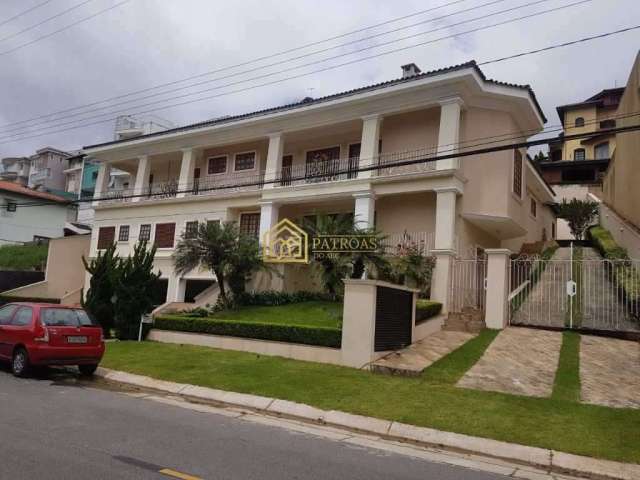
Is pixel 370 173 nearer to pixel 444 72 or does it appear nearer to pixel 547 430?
pixel 444 72

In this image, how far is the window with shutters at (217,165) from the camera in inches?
1067

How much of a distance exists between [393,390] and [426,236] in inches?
403

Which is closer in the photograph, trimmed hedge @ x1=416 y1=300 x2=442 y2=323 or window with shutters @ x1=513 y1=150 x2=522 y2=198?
trimmed hedge @ x1=416 y1=300 x2=442 y2=323

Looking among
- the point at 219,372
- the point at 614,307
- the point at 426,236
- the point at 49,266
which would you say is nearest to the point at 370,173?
the point at 426,236

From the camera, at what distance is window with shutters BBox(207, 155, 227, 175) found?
27094 mm

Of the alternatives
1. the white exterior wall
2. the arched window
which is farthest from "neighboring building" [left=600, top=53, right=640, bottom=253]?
the white exterior wall

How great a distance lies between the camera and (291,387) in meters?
10.1

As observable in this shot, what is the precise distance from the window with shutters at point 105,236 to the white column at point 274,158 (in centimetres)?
1068

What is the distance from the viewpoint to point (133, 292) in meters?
17.2

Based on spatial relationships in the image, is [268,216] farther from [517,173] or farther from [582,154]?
[582,154]

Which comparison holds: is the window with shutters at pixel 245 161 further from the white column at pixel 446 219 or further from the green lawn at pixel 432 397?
the green lawn at pixel 432 397

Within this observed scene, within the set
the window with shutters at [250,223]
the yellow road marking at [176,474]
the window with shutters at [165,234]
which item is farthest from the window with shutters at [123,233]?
the yellow road marking at [176,474]

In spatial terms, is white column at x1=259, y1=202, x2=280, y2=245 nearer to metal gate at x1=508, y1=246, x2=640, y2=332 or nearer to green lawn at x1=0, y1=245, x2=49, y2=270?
metal gate at x1=508, y1=246, x2=640, y2=332

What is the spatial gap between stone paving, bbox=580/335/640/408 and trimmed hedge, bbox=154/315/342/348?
5.34 metres
